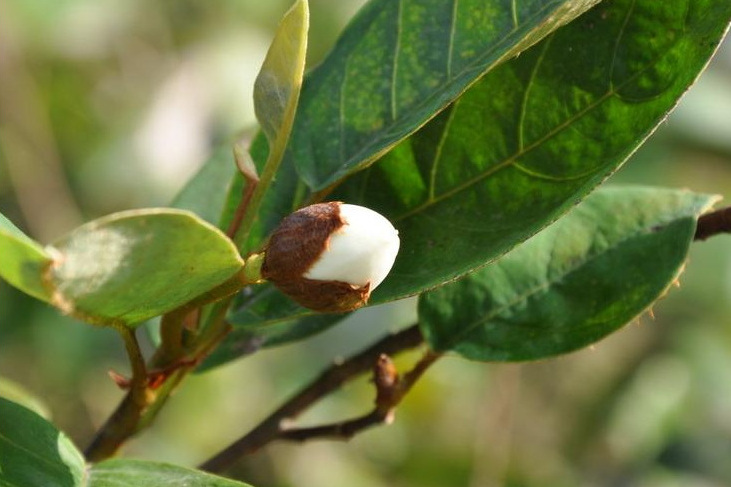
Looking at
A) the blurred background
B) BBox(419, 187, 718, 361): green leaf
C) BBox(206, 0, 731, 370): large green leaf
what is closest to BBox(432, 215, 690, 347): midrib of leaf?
BBox(419, 187, 718, 361): green leaf

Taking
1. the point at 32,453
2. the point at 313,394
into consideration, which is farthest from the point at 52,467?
the point at 313,394

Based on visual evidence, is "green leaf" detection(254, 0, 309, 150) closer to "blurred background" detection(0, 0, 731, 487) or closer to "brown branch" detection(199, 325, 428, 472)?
"brown branch" detection(199, 325, 428, 472)

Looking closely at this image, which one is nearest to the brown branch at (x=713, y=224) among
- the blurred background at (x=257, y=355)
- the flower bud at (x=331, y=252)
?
the flower bud at (x=331, y=252)

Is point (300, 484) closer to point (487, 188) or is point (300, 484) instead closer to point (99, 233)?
point (487, 188)

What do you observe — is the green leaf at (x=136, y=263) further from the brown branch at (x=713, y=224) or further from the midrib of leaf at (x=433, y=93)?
the brown branch at (x=713, y=224)

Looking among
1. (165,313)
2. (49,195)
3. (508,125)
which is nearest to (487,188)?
(508,125)

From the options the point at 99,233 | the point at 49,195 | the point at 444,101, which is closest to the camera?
the point at 99,233
